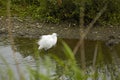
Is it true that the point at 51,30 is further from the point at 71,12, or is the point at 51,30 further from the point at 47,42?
the point at 47,42

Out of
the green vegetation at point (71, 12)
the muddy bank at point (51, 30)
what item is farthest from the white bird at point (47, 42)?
the green vegetation at point (71, 12)

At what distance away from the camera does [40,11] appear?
486 inches

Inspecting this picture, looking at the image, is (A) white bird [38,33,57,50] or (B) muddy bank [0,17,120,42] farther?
(B) muddy bank [0,17,120,42]

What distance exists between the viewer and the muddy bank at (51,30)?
1135 cm

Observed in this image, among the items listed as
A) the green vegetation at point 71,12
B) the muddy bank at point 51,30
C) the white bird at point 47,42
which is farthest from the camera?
the green vegetation at point 71,12

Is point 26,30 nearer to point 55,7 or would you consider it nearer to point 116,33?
point 55,7

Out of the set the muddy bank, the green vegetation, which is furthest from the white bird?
the green vegetation

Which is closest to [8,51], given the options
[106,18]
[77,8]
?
[77,8]

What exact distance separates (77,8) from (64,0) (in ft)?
1.55

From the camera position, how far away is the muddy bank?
1135cm

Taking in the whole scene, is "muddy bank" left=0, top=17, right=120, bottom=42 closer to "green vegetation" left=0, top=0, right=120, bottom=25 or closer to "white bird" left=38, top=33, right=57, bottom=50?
"green vegetation" left=0, top=0, right=120, bottom=25

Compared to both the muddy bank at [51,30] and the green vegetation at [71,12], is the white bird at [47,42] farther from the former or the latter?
the green vegetation at [71,12]

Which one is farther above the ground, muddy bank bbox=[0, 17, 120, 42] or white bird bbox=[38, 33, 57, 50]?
white bird bbox=[38, 33, 57, 50]

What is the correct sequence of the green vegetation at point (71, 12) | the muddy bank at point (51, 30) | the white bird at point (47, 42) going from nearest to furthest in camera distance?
the white bird at point (47, 42), the muddy bank at point (51, 30), the green vegetation at point (71, 12)
